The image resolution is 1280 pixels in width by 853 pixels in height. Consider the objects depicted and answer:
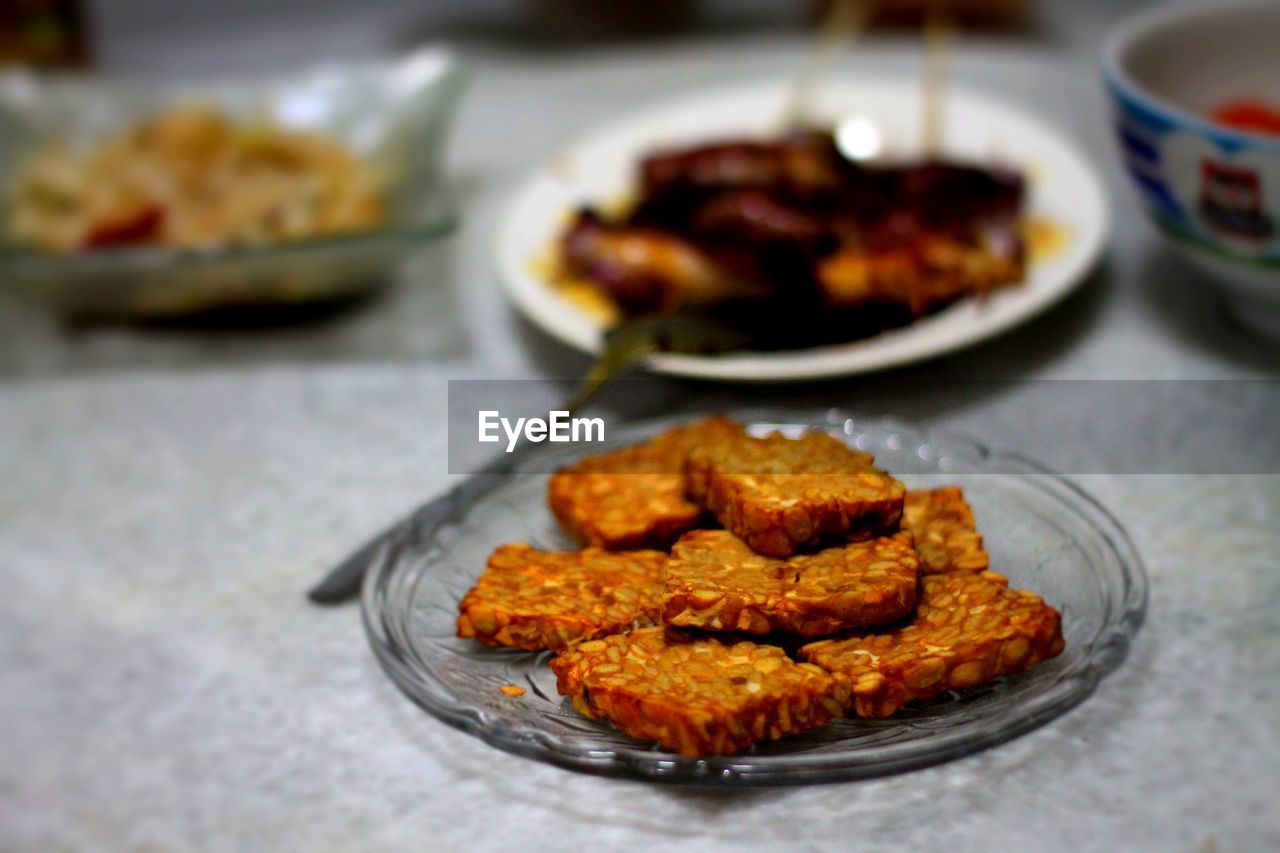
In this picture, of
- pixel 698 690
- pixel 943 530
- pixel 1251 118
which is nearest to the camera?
pixel 698 690

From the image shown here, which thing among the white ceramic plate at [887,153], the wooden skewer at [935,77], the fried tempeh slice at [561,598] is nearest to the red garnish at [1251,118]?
the white ceramic plate at [887,153]

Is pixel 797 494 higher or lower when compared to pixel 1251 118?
lower

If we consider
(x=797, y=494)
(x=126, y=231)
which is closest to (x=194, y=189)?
(x=126, y=231)

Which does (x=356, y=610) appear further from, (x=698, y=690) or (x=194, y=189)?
(x=194, y=189)

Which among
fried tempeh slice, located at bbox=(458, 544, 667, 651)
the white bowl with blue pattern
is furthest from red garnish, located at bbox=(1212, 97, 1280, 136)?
fried tempeh slice, located at bbox=(458, 544, 667, 651)

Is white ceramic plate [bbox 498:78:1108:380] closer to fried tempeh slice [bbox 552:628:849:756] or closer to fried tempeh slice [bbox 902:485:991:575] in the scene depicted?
fried tempeh slice [bbox 902:485:991:575]

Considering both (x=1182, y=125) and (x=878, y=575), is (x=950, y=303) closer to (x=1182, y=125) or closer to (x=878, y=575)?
(x=1182, y=125)

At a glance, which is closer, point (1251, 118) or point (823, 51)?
point (1251, 118)

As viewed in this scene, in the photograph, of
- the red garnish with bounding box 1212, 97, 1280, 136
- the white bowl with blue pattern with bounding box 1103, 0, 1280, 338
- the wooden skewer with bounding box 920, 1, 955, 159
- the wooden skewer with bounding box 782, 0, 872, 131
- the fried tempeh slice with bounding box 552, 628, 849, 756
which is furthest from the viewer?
the wooden skewer with bounding box 782, 0, 872, 131
